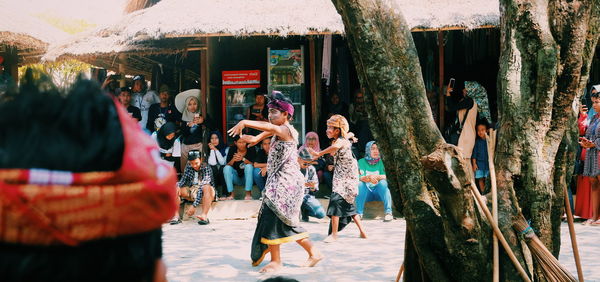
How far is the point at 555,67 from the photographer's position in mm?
2797

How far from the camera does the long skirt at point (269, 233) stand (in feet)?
18.3

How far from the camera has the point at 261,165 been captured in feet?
31.6

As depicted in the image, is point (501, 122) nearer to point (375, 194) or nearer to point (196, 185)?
point (375, 194)

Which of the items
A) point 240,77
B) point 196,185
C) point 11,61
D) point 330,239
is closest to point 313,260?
point 330,239

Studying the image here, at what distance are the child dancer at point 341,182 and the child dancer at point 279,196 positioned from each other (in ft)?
5.27

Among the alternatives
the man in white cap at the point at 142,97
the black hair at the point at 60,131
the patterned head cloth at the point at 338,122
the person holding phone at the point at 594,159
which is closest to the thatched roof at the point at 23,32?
the man in white cap at the point at 142,97

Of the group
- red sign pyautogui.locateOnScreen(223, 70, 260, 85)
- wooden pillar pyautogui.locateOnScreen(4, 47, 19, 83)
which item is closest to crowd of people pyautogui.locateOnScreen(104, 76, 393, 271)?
red sign pyautogui.locateOnScreen(223, 70, 260, 85)

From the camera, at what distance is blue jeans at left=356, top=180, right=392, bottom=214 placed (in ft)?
29.0

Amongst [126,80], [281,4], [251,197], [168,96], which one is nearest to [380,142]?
[251,197]

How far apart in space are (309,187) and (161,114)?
3.35m

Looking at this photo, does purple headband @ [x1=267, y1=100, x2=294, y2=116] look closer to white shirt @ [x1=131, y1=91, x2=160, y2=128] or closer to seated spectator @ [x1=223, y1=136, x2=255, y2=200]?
seated spectator @ [x1=223, y1=136, x2=255, y2=200]

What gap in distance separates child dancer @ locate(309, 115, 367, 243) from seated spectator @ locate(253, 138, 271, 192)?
2.18m

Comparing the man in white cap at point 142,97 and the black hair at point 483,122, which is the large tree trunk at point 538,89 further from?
the man in white cap at point 142,97

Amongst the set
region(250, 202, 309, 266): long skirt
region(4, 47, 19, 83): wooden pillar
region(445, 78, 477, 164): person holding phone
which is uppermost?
region(4, 47, 19, 83): wooden pillar
